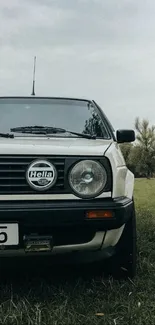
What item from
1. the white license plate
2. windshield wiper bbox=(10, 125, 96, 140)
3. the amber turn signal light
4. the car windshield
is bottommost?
the white license plate

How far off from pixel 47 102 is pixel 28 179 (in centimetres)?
167

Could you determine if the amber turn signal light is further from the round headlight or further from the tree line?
the tree line

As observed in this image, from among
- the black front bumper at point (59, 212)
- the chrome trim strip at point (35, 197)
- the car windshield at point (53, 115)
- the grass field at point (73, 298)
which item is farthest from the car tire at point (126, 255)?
the car windshield at point (53, 115)

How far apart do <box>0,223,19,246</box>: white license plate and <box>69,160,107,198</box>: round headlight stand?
1.47ft

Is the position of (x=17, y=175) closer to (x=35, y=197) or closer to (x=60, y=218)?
(x=35, y=197)

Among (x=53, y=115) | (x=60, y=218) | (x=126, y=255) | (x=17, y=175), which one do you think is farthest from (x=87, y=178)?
(x=53, y=115)

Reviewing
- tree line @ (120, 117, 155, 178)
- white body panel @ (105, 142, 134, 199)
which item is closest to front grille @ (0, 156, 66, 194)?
white body panel @ (105, 142, 134, 199)

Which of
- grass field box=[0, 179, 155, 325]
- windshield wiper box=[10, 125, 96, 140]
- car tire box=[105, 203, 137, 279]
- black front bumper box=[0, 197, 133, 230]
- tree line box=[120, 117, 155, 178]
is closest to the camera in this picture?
grass field box=[0, 179, 155, 325]

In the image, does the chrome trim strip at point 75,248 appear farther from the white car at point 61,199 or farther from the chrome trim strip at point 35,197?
the chrome trim strip at point 35,197

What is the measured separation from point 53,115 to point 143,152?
5308 cm

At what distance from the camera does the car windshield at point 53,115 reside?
13.5 ft

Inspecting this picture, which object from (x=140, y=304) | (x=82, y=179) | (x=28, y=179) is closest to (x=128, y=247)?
(x=140, y=304)

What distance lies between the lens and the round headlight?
307 cm

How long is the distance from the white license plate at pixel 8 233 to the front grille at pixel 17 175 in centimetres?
22
